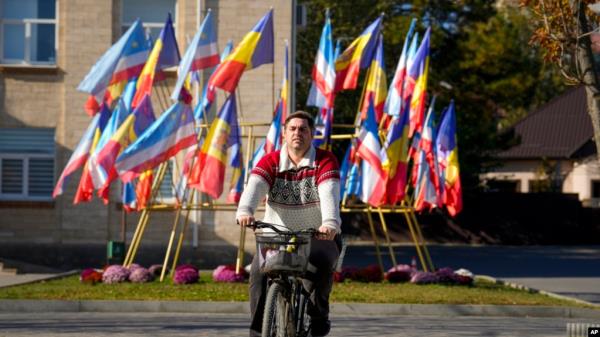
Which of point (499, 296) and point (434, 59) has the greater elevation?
point (434, 59)

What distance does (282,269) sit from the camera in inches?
332

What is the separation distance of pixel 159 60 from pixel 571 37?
7.96m

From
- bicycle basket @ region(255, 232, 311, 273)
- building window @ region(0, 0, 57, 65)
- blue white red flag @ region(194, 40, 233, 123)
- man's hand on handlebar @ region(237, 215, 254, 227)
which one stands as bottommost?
bicycle basket @ region(255, 232, 311, 273)

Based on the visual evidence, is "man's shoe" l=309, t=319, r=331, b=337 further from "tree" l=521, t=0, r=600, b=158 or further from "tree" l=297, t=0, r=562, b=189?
"tree" l=297, t=0, r=562, b=189

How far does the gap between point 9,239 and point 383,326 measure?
15396 millimetres

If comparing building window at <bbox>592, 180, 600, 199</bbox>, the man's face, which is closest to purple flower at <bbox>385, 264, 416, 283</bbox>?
the man's face

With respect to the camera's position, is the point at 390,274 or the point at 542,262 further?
the point at 542,262

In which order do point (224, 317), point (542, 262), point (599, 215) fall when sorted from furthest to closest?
point (599, 215), point (542, 262), point (224, 317)

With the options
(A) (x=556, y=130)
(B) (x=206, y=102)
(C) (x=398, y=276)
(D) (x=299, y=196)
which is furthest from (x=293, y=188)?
(A) (x=556, y=130)

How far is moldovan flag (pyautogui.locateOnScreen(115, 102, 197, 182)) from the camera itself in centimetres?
2061

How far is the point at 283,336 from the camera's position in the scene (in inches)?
331

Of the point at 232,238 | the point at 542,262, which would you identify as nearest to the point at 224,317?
the point at 232,238

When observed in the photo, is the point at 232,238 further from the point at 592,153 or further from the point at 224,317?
the point at 592,153

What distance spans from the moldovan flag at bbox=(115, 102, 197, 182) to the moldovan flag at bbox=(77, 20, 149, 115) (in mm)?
1732
